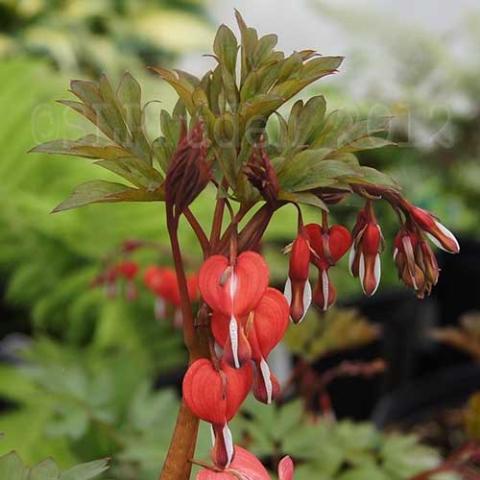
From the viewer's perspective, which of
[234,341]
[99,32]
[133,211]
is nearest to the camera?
[234,341]

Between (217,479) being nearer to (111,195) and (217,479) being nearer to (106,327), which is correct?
(111,195)

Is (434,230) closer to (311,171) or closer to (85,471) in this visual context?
(311,171)

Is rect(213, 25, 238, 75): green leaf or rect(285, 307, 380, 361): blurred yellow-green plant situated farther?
rect(285, 307, 380, 361): blurred yellow-green plant

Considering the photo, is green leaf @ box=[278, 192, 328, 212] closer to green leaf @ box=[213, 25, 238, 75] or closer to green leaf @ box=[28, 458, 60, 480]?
green leaf @ box=[213, 25, 238, 75]

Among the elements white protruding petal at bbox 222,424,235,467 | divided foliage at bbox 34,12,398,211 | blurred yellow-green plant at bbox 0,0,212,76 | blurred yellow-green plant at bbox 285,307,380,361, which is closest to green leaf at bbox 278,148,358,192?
divided foliage at bbox 34,12,398,211

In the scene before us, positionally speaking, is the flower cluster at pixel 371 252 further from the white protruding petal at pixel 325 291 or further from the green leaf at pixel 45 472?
the green leaf at pixel 45 472

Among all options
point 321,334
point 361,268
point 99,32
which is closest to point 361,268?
point 361,268
